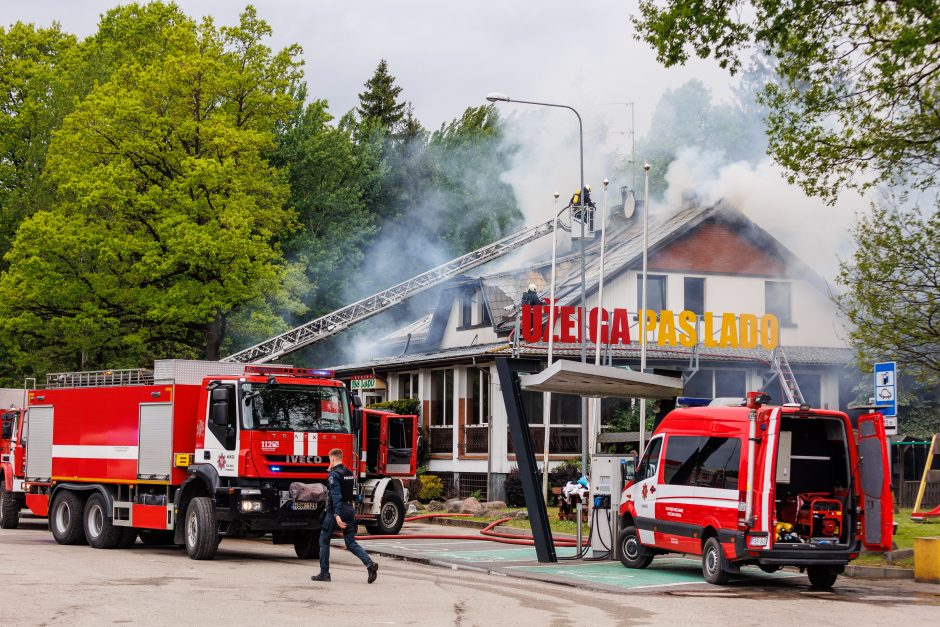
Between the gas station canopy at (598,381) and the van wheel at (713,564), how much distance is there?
2866 mm

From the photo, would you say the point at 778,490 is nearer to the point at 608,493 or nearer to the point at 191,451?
the point at 608,493

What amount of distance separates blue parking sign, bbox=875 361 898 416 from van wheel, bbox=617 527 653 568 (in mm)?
4006

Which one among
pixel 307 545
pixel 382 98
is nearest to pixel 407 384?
pixel 307 545

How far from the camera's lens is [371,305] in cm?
4572

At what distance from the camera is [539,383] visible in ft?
61.8

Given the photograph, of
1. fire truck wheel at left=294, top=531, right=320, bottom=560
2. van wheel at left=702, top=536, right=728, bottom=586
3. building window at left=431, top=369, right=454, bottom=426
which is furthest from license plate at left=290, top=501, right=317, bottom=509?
building window at left=431, top=369, right=454, bottom=426

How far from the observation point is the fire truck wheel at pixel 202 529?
19.0 meters

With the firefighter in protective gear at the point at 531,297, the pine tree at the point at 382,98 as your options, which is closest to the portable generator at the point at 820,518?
the firefighter in protective gear at the point at 531,297

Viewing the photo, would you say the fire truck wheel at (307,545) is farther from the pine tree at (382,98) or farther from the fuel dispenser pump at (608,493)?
the pine tree at (382,98)

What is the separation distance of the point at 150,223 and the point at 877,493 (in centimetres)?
2728

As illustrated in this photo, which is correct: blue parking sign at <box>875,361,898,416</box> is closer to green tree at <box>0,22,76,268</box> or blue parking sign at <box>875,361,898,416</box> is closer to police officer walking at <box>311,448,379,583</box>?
police officer walking at <box>311,448,379,583</box>

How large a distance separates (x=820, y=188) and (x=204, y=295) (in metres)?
21.8

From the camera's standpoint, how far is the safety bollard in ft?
56.5

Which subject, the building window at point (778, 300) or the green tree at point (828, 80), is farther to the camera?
the building window at point (778, 300)
